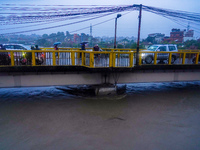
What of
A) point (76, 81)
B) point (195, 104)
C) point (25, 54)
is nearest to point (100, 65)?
point (76, 81)

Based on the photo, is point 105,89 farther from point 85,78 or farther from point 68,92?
point 68,92

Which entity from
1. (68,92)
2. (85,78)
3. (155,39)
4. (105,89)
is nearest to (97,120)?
(105,89)

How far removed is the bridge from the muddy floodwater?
1.44 meters

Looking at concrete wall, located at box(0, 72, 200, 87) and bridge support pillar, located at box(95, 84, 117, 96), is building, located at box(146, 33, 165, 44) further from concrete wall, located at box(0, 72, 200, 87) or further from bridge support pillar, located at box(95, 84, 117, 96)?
bridge support pillar, located at box(95, 84, 117, 96)

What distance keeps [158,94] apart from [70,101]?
714 cm

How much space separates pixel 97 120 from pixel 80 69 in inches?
137

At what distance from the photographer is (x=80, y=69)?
9609 mm

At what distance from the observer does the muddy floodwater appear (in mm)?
5875

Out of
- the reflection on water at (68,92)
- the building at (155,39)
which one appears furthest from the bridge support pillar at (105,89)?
the building at (155,39)

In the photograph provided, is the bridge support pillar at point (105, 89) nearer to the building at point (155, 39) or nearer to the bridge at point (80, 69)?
the bridge at point (80, 69)

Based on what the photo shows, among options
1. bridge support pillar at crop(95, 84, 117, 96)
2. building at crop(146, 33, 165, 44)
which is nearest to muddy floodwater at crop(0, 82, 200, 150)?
bridge support pillar at crop(95, 84, 117, 96)

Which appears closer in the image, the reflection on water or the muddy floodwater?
the muddy floodwater

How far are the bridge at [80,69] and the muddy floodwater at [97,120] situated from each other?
1437 millimetres

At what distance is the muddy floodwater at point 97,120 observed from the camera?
5.88 m
